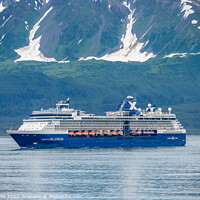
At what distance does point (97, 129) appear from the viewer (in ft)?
551

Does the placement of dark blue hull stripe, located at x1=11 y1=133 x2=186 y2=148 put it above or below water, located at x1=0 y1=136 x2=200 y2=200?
above

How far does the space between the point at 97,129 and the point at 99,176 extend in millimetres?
65228

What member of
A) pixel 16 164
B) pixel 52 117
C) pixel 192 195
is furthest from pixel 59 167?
pixel 52 117

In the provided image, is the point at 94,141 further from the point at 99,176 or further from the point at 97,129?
the point at 99,176

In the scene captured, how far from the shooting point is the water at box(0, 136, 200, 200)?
284 ft

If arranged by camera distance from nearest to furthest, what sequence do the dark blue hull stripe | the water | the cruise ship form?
the water → the dark blue hull stripe → the cruise ship

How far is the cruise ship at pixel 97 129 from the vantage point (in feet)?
523

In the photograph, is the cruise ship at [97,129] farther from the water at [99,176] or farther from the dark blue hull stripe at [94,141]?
the water at [99,176]

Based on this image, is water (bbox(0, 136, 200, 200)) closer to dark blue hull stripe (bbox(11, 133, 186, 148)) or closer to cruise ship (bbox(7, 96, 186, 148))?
dark blue hull stripe (bbox(11, 133, 186, 148))

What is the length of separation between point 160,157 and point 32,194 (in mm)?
55709

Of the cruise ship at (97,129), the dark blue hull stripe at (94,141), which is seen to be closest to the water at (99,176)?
the dark blue hull stripe at (94,141)

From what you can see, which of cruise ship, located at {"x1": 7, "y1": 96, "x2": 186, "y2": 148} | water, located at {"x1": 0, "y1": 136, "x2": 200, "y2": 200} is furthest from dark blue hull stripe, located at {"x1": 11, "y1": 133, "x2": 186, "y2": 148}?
water, located at {"x1": 0, "y1": 136, "x2": 200, "y2": 200}

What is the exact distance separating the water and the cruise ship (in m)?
11.9

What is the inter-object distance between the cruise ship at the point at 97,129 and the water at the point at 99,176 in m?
11.9
